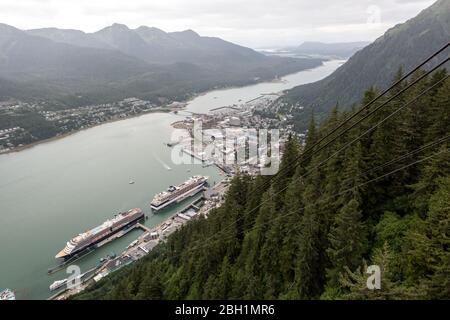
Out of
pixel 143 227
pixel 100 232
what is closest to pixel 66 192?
pixel 100 232

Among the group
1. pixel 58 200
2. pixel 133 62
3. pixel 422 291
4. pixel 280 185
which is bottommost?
pixel 58 200

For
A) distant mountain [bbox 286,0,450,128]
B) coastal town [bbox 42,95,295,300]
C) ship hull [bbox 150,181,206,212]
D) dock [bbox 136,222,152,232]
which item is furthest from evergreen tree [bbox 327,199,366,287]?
distant mountain [bbox 286,0,450,128]

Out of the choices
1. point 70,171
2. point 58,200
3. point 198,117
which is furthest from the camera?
point 198,117

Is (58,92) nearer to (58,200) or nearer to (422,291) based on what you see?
(58,200)

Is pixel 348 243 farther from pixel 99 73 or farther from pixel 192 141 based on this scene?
pixel 99 73

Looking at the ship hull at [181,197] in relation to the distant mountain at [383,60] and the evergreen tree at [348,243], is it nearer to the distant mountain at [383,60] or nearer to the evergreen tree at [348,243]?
the evergreen tree at [348,243]

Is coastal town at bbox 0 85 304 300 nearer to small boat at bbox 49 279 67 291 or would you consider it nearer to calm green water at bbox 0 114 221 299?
small boat at bbox 49 279 67 291

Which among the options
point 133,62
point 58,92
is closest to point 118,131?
point 58,92

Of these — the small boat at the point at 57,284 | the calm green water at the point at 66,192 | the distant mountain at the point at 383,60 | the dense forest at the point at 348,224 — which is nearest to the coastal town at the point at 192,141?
the small boat at the point at 57,284

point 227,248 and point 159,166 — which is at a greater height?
point 227,248
